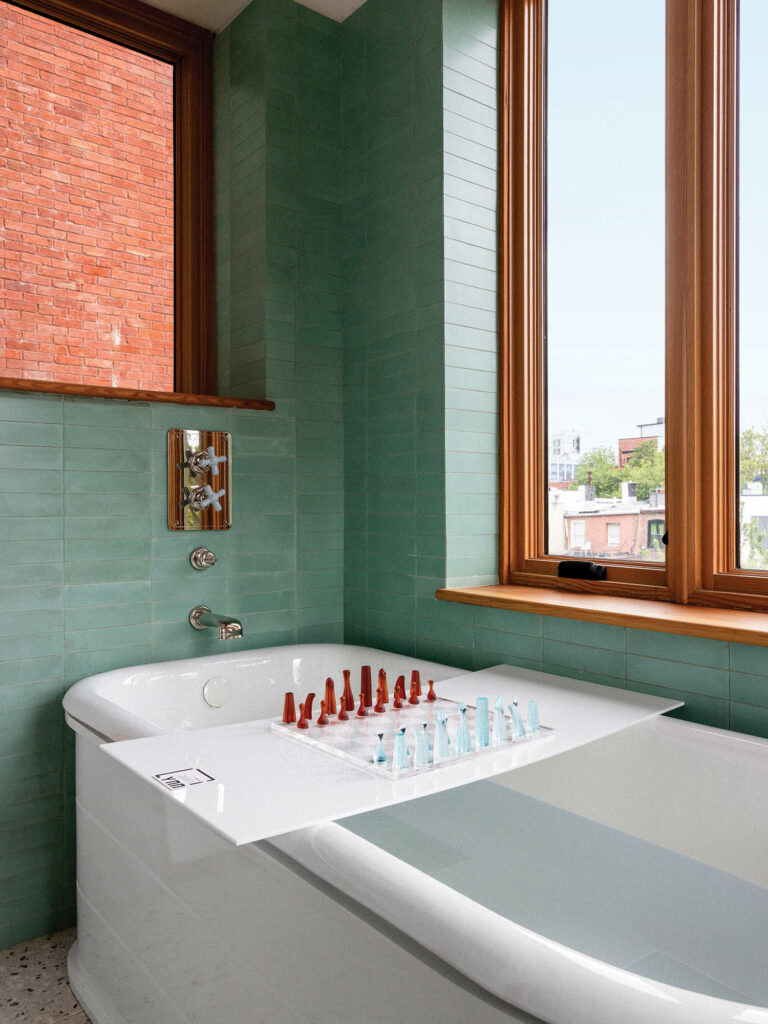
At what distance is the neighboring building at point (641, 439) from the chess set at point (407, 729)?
816mm

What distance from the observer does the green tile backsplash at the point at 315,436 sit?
79.8 inches

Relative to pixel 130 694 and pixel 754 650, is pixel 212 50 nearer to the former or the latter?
pixel 130 694

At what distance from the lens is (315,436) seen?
259cm

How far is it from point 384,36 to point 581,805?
2.35m

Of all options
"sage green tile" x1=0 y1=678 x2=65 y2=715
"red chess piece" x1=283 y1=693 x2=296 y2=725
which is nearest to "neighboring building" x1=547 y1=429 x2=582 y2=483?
"red chess piece" x1=283 y1=693 x2=296 y2=725

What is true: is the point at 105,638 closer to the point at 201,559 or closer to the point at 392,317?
the point at 201,559

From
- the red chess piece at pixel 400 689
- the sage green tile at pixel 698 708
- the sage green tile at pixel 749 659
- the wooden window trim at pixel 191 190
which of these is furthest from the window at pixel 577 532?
the wooden window trim at pixel 191 190

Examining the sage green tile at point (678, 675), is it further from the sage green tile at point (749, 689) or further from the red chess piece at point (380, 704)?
the red chess piece at point (380, 704)

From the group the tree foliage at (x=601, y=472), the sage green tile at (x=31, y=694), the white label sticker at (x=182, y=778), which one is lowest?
the sage green tile at (x=31, y=694)

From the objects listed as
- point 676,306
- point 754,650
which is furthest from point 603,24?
point 754,650

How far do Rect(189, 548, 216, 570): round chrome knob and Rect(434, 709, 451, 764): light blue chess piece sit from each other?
107cm

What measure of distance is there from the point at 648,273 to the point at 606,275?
141 millimetres

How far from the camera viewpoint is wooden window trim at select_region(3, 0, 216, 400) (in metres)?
2.65

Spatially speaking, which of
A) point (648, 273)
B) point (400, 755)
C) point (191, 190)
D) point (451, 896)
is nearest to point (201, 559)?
point (400, 755)
